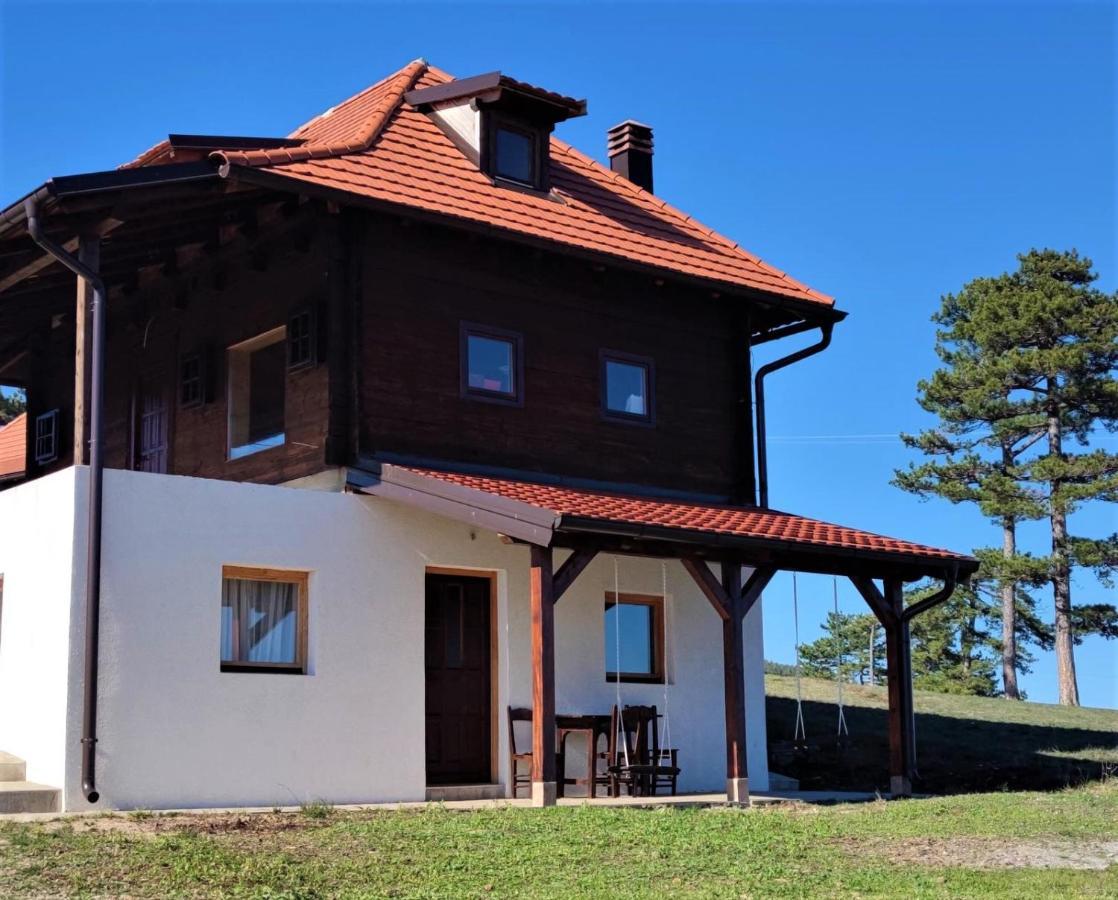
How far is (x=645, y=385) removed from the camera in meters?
17.2

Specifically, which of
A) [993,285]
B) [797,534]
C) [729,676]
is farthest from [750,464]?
[993,285]

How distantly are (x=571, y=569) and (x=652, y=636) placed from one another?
3.51m

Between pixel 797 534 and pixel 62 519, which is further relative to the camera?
pixel 797 534

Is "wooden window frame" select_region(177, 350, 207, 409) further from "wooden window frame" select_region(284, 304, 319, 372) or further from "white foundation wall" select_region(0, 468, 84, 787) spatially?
"white foundation wall" select_region(0, 468, 84, 787)

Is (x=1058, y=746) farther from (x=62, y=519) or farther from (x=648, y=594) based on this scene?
(x=62, y=519)

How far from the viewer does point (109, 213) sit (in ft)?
42.6

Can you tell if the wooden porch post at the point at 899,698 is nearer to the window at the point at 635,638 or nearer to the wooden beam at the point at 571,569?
the window at the point at 635,638

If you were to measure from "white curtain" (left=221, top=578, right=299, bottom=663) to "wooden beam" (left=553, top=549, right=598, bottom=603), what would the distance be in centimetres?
243

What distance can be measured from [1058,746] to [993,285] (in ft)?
66.0

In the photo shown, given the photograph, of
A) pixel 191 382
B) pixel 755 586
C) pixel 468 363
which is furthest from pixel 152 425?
pixel 755 586

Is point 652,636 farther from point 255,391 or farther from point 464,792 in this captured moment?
point 255,391

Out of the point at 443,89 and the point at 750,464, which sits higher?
the point at 443,89

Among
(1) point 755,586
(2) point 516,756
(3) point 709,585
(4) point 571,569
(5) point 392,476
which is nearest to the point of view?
(4) point 571,569

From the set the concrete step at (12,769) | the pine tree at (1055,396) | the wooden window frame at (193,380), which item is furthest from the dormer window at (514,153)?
the pine tree at (1055,396)
